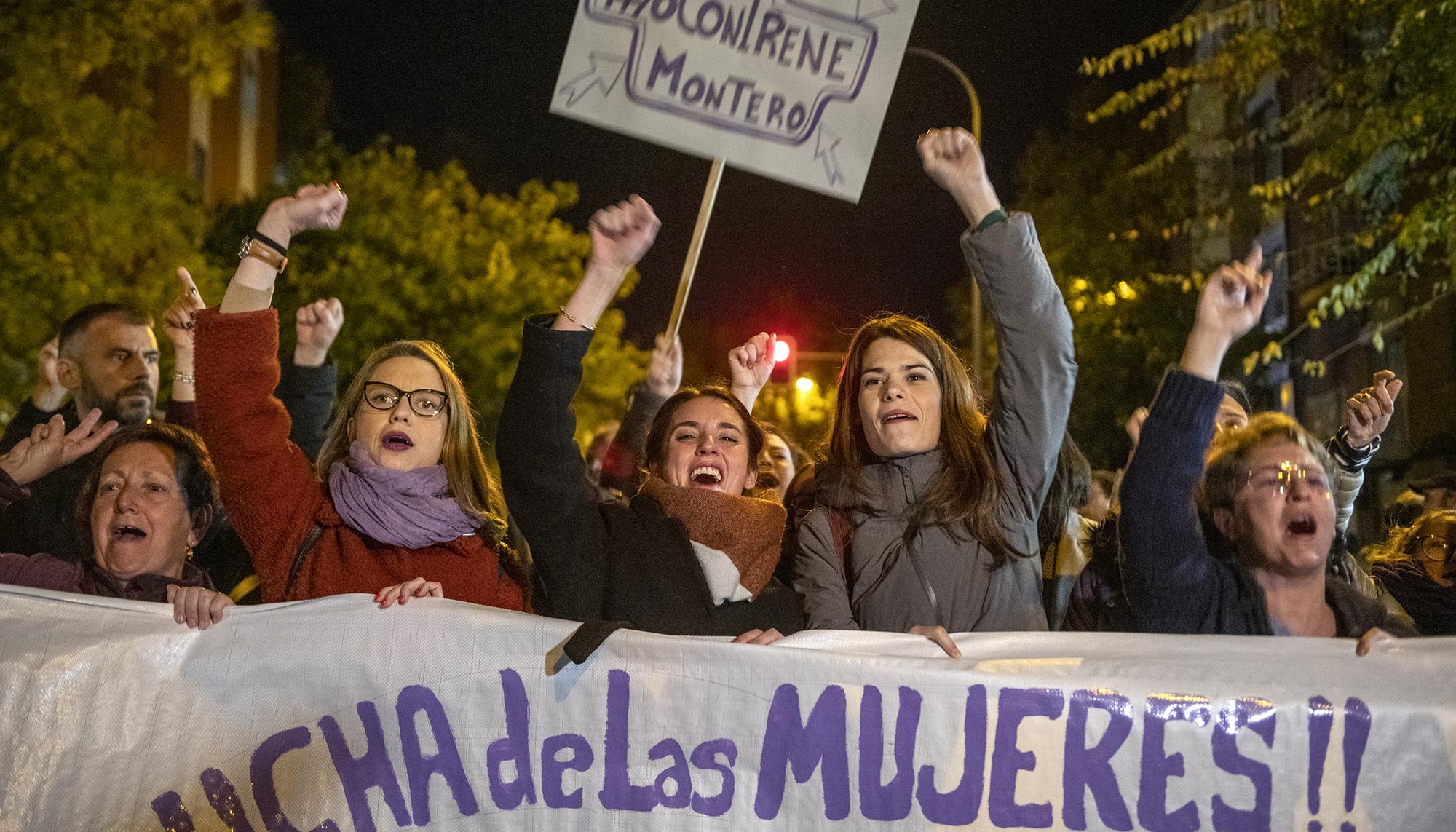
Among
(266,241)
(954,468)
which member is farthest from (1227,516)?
(266,241)

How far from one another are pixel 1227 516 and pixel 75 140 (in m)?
13.2

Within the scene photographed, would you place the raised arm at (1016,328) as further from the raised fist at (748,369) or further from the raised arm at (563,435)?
the raised fist at (748,369)

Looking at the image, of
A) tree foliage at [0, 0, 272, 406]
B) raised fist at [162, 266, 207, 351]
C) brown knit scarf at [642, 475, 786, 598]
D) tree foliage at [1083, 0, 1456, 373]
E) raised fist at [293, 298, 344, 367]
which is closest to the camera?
brown knit scarf at [642, 475, 786, 598]

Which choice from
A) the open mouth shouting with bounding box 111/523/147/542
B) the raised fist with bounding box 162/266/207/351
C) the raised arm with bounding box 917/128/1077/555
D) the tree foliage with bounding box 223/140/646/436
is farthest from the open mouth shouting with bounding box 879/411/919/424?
the tree foliage with bounding box 223/140/646/436

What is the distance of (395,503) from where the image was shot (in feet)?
11.1

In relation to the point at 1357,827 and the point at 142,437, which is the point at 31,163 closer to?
the point at 142,437

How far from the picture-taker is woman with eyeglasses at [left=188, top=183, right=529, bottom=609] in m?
3.27

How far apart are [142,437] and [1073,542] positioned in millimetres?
2645

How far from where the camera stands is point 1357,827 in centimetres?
283

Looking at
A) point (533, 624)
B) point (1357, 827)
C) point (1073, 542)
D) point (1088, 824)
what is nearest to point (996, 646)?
point (1088, 824)

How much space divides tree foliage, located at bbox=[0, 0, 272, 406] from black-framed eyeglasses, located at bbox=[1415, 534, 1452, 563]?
12369 mm

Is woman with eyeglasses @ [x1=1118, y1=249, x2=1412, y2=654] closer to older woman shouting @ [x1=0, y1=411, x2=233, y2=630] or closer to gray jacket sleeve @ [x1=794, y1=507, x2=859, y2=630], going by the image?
gray jacket sleeve @ [x1=794, y1=507, x2=859, y2=630]

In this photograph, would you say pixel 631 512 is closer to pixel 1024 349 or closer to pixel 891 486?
pixel 891 486

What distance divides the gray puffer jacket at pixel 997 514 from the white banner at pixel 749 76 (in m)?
1.26
